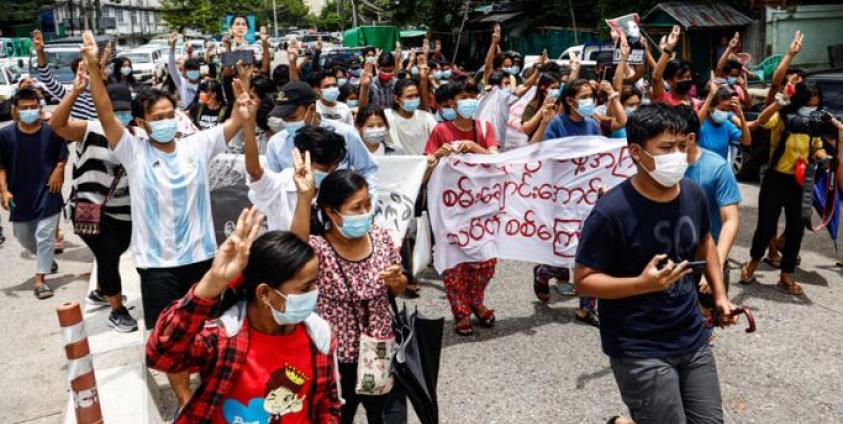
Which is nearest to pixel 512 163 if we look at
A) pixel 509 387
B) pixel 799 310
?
pixel 509 387

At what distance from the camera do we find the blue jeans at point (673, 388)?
9.09 ft

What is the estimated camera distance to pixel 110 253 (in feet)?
17.0

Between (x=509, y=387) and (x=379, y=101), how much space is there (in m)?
5.43

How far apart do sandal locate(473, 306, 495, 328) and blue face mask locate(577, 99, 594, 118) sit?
1.63m

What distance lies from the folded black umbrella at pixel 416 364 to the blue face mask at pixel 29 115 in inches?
181

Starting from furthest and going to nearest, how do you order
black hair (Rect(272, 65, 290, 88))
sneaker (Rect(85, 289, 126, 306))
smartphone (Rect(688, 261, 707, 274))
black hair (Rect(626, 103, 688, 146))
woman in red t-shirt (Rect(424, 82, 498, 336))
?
black hair (Rect(272, 65, 290, 88)) → sneaker (Rect(85, 289, 126, 306)) → woman in red t-shirt (Rect(424, 82, 498, 336)) → black hair (Rect(626, 103, 688, 146)) → smartphone (Rect(688, 261, 707, 274))

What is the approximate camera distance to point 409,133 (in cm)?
654

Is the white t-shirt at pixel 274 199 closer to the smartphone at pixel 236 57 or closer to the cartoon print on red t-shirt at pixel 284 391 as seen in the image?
the cartoon print on red t-shirt at pixel 284 391

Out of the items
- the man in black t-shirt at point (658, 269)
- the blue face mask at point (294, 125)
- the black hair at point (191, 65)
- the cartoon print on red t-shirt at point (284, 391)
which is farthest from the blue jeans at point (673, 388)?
Answer: the black hair at point (191, 65)

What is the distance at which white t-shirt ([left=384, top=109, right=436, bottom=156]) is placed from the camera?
6.53 m

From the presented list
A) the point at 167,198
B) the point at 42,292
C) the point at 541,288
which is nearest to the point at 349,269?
the point at 167,198

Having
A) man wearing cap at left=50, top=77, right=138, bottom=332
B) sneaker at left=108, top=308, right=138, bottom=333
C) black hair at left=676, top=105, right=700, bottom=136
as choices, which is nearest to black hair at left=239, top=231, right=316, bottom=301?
black hair at left=676, top=105, right=700, bottom=136

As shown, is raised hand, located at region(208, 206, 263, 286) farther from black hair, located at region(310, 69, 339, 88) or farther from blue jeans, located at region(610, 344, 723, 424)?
black hair, located at region(310, 69, 339, 88)

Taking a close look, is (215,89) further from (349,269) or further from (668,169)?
(668,169)
